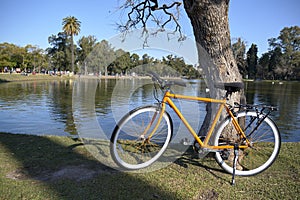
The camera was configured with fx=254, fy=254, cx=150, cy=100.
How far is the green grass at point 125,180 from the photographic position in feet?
9.38

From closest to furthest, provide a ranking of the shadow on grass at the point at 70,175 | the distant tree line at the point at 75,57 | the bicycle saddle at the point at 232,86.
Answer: the shadow on grass at the point at 70,175, the bicycle saddle at the point at 232,86, the distant tree line at the point at 75,57

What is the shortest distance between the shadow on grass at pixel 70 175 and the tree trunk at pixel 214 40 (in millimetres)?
1752

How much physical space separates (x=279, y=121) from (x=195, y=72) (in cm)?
987

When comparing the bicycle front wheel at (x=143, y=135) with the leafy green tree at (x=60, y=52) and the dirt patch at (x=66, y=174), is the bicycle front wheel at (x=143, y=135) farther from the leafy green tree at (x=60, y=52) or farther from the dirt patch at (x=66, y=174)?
the leafy green tree at (x=60, y=52)

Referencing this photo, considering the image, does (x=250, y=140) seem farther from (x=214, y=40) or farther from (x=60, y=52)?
(x=60, y=52)

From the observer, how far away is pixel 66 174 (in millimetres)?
3322

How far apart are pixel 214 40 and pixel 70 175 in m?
2.83

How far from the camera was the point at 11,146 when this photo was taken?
4594 millimetres

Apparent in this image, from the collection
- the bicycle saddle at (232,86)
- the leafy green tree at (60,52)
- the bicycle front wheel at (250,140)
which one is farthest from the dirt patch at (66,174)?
the leafy green tree at (60,52)

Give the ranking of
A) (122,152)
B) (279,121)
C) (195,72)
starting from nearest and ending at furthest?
(122,152) → (195,72) → (279,121)

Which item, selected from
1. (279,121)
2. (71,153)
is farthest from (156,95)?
(279,121)

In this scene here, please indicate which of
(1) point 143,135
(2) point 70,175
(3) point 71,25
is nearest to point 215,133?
(1) point 143,135

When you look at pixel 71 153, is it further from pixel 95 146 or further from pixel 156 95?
pixel 156 95

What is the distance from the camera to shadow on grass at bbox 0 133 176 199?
284cm
